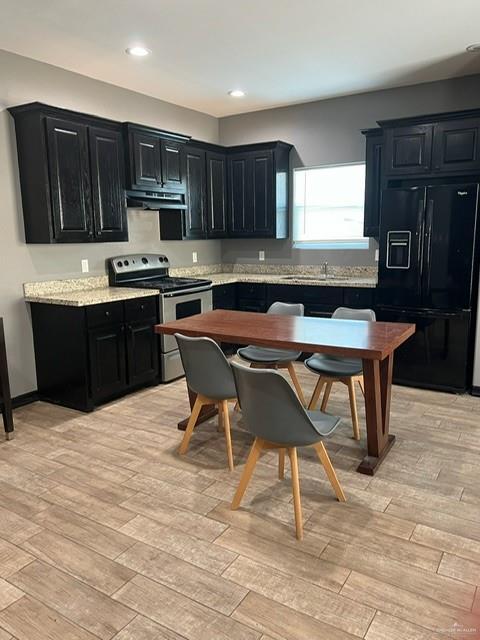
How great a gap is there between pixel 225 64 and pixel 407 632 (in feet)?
13.5

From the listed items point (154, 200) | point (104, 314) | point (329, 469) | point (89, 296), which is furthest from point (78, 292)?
point (329, 469)

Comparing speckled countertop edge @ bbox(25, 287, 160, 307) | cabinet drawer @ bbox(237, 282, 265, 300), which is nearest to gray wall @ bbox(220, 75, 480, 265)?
cabinet drawer @ bbox(237, 282, 265, 300)

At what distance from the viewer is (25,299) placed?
3.92m

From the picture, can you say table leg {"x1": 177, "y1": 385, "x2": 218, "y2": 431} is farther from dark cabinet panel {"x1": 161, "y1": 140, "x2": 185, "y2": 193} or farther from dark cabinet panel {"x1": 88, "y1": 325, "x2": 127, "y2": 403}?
dark cabinet panel {"x1": 161, "y1": 140, "x2": 185, "y2": 193}

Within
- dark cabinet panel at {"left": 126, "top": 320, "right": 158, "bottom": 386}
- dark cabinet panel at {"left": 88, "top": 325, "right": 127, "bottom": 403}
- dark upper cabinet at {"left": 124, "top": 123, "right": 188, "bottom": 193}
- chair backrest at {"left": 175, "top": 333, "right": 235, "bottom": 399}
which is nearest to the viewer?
chair backrest at {"left": 175, "top": 333, "right": 235, "bottom": 399}

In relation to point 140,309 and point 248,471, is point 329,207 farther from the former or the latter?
point 248,471

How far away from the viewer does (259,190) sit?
5535 mm

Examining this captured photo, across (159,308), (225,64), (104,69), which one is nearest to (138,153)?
(104,69)

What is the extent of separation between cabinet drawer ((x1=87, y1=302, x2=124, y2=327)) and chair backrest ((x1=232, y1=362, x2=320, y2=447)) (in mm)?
1846

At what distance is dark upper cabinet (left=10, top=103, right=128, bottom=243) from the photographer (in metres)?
3.67

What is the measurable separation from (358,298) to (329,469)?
264 cm

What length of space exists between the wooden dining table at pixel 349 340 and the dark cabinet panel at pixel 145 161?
183cm

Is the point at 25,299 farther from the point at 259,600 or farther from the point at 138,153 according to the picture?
the point at 259,600

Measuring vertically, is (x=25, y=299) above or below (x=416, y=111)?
below
